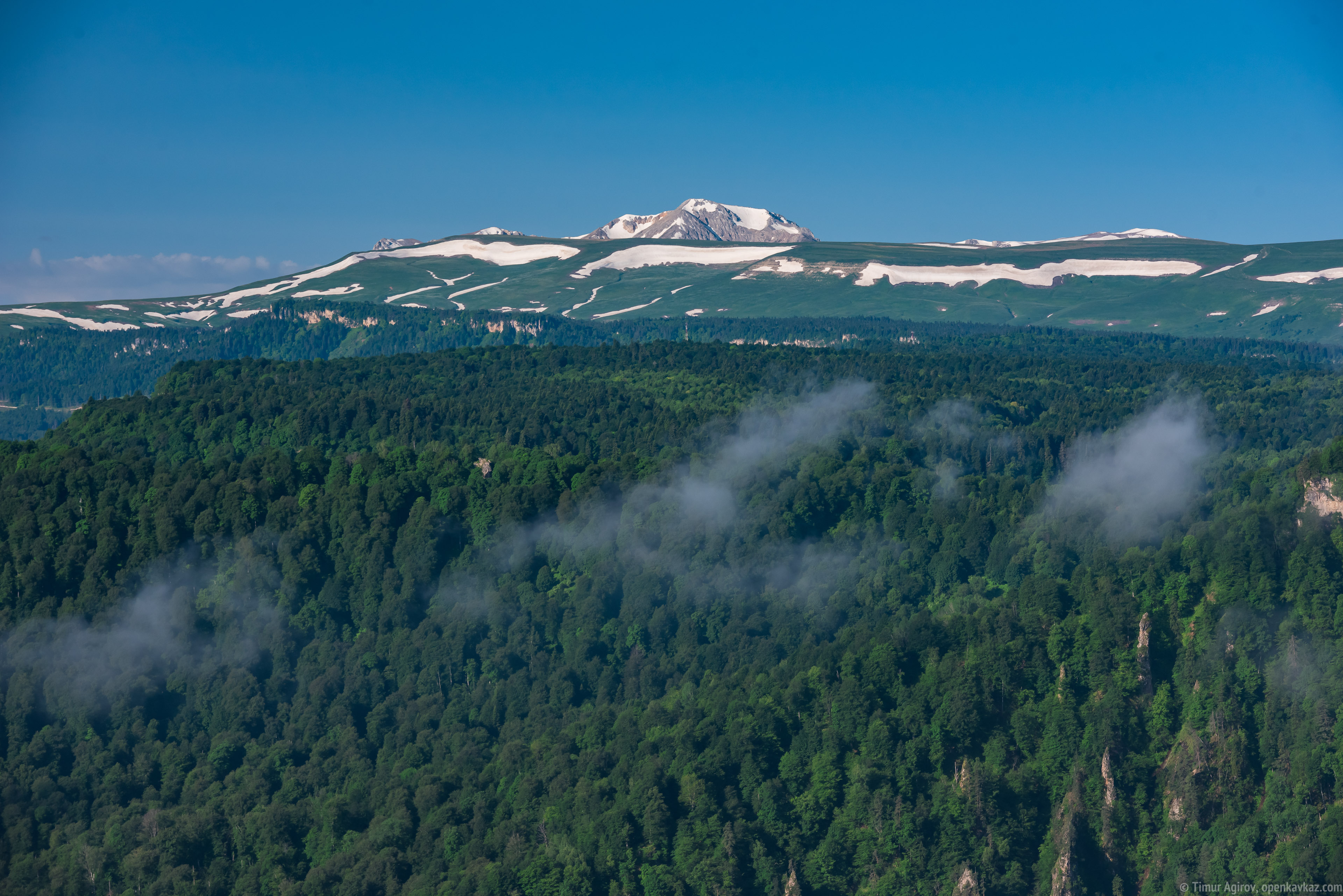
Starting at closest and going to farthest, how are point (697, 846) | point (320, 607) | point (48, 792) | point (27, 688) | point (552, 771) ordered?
1. point (697, 846)
2. point (552, 771)
3. point (48, 792)
4. point (27, 688)
5. point (320, 607)

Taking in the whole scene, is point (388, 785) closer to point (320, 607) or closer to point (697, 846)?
point (697, 846)

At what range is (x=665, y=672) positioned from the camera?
14688cm

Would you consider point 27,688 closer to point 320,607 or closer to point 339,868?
point 320,607

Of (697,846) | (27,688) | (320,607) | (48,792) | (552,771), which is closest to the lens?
(697,846)

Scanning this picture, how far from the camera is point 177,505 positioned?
162375mm

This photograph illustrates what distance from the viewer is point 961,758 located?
115 metres

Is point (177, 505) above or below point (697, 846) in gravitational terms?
above

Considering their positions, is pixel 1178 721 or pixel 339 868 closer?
pixel 339 868

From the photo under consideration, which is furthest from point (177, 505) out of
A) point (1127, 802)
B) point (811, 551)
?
point (1127, 802)

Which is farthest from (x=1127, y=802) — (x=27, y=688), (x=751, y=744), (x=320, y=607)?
(x=27, y=688)

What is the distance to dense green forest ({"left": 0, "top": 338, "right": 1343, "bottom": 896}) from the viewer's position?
354ft

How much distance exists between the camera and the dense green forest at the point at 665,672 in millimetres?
108000

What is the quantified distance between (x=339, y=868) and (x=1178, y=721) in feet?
207

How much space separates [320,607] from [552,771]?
51.9m
